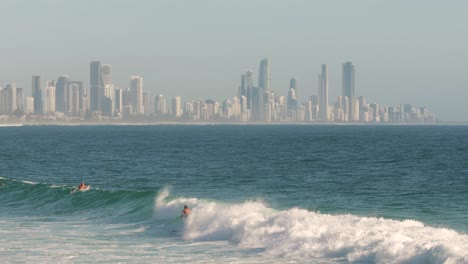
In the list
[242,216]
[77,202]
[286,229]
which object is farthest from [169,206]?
[286,229]

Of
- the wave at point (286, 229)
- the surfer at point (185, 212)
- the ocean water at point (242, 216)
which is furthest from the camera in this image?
the surfer at point (185, 212)

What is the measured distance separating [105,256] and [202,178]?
125 ft

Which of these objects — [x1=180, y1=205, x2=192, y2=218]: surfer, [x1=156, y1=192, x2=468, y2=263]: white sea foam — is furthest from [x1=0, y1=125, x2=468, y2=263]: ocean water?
[x1=180, y1=205, x2=192, y2=218]: surfer

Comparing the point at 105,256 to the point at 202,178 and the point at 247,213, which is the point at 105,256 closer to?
the point at 247,213

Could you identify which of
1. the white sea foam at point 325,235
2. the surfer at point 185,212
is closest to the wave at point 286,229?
the white sea foam at point 325,235

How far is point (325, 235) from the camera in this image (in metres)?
32.8

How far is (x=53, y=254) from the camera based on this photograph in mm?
31328

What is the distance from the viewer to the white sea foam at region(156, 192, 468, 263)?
28.8 metres

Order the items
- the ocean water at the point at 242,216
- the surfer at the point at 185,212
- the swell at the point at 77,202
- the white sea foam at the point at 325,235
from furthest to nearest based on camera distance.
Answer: the swell at the point at 77,202 < the surfer at the point at 185,212 < the ocean water at the point at 242,216 < the white sea foam at the point at 325,235

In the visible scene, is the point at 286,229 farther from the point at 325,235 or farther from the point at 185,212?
the point at 185,212

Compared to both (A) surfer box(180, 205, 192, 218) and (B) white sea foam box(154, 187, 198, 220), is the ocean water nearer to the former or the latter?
(B) white sea foam box(154, 187, 198, 220)

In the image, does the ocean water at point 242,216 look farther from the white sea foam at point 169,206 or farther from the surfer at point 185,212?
the surfer at point 185,212

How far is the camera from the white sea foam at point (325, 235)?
2877 centimetres

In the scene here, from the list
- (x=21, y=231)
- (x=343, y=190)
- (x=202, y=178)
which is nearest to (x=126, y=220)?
(x=21, y=231)
